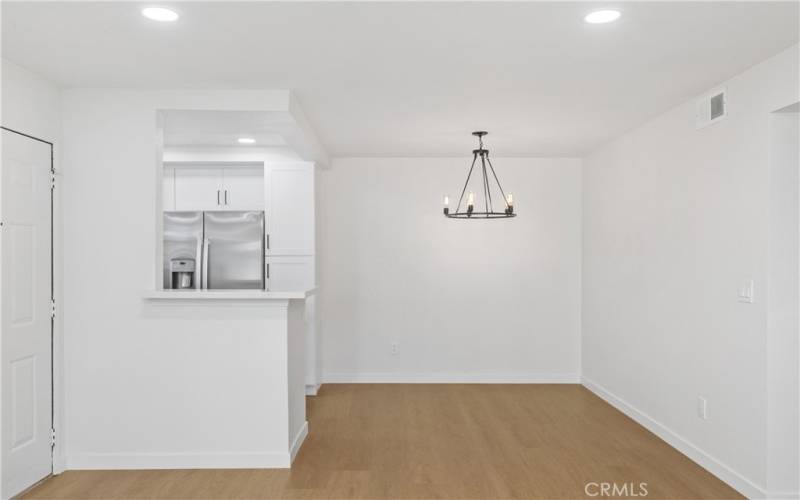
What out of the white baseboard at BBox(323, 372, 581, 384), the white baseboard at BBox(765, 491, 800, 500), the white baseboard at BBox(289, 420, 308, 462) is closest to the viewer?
the white baseboard at BBox(765, 491, 800, 500)

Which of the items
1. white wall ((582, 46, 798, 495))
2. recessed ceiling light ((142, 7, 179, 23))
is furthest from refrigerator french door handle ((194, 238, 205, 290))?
white wall ((582, 46, 798, 495))

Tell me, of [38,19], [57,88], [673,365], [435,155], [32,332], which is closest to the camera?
[38,19]

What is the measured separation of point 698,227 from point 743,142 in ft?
2.24

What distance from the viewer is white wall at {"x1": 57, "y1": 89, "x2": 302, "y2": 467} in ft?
12.1

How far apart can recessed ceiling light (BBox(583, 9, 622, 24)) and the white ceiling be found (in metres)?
0.05

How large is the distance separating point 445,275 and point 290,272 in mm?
1702

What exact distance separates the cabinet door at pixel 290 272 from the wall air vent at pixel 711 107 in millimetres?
3528

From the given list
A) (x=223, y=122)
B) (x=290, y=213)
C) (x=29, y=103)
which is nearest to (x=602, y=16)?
(x=223, y=122)

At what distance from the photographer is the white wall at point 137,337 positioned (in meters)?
3.68

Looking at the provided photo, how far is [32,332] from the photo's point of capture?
11.2 feet

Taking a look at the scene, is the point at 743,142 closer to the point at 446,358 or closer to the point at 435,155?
the point at 435,155

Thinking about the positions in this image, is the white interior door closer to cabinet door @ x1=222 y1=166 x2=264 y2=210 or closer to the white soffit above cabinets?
the white soffit above cabinets

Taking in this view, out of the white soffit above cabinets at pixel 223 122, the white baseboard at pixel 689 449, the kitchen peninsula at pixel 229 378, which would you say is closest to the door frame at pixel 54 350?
the kitchen peninsula at pixel 229 378

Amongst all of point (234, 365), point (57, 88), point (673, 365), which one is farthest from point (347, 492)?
point (57, 88)
